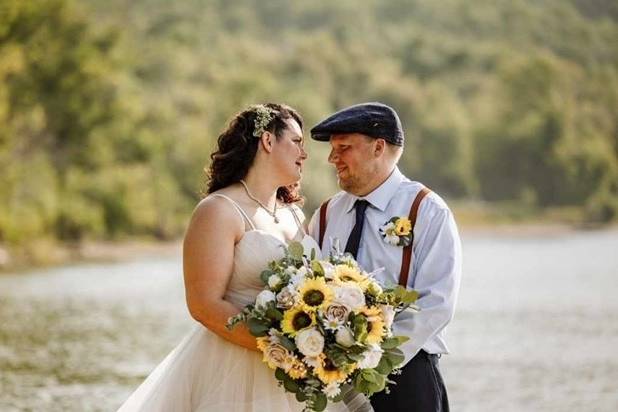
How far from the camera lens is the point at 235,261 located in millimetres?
5285

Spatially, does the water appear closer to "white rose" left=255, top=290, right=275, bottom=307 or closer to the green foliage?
"white rose" left=255, top=290, right=275, bottom=307

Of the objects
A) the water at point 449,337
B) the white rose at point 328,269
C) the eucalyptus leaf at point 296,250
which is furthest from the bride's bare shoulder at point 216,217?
the water at point 449,337

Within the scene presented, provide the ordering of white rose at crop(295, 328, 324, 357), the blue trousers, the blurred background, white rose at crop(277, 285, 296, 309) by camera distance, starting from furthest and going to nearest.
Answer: the blurred background
the blue trousers
white rose at crop(277, 285, 296, 309)
white rose at crop(295, 328, 324, 357)

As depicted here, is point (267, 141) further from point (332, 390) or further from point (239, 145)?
point (332, 390)

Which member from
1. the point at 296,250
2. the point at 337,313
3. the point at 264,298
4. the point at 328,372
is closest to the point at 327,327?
the point at 337,313

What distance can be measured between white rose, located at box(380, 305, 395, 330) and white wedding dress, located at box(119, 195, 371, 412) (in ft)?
1.64

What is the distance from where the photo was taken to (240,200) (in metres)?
5.45

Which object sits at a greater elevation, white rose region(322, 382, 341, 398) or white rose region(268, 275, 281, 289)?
white rose region(268, 275, 281, 289)

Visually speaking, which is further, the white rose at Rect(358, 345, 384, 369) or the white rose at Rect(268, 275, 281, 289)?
the white rose at Rect(268, 275, 281, 289)

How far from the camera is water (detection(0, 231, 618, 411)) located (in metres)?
12.6

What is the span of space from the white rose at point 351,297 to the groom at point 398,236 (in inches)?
10.3

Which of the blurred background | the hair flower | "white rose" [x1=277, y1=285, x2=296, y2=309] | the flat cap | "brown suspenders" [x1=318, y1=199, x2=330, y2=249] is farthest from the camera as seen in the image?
the blurred background

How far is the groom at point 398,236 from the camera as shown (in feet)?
16.7

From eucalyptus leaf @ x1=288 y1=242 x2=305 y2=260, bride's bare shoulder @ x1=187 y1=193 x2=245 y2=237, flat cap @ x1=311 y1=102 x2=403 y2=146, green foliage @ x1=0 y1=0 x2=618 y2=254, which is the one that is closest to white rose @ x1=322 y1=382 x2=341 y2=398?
eucalyptus leaf @ x1=288 y1=242 x2=305 y2=260
